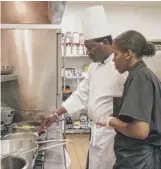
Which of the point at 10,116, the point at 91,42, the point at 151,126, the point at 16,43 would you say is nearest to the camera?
the point at 151,126

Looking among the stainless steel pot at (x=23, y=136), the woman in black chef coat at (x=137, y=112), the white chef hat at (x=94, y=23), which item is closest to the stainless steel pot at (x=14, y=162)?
the stainless steel pot at (x=23, y=136)

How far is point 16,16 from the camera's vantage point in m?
2.33

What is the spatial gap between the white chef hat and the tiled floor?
6.18ft

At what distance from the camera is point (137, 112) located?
1308 millimetres

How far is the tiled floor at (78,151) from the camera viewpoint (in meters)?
3.37

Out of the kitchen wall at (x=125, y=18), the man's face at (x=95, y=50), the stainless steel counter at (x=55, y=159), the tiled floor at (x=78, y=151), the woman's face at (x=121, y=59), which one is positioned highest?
the kitchen wall at (x=125, y=18)

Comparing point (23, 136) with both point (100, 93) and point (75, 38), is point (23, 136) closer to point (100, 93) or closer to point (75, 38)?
point (100, 93)

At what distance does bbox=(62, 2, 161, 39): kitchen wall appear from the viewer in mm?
4938

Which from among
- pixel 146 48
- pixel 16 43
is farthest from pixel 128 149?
pixel 16 43

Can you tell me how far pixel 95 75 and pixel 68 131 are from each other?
2.99 m

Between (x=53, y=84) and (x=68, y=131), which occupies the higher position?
(x=53, y=84)

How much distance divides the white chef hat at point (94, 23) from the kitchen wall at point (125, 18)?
2.73 metres

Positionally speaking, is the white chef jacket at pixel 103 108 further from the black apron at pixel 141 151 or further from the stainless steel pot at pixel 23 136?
the stainless steel pot at pixel 23 136

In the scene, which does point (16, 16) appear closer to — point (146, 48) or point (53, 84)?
point (53, 84)
